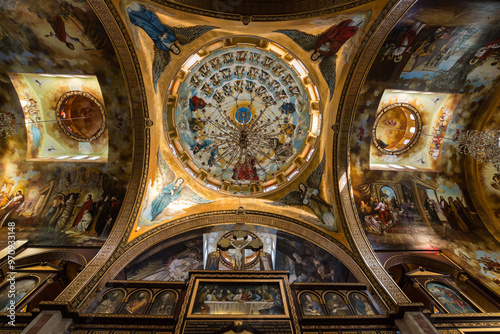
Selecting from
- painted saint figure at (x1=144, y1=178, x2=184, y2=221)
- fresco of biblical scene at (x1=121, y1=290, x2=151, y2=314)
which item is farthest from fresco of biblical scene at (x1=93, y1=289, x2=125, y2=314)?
painted saint figure at (x1=144, y1=178, x2=184, y2=221)

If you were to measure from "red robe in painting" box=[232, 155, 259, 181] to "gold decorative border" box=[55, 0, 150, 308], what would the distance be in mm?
4260

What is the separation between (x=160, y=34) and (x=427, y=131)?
467 inches

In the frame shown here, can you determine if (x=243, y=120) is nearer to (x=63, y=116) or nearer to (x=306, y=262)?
(x=306, y=262)

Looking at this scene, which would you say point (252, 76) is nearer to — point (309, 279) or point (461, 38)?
point (461, 38)

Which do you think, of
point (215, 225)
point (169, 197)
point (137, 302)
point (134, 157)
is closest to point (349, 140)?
point (215, 225)

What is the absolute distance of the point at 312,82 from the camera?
1017 cm

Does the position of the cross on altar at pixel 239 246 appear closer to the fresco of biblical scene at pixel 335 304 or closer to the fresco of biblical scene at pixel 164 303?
the fresco of biblical scene at pixel 164 303

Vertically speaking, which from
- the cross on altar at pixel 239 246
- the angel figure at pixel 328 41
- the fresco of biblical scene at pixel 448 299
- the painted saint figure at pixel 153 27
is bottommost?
the fresco of biblical scene at pixel 448 299

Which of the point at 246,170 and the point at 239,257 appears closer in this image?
the point at 239,257

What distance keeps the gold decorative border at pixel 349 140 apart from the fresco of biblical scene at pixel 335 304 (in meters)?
1.14

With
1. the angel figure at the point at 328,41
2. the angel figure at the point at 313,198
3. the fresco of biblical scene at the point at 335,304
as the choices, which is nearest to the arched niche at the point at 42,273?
the fresco of biblical scene at the point at 335,304

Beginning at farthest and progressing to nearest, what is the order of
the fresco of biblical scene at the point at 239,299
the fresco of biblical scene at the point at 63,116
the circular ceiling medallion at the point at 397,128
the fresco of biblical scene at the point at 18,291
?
the circular ceiling medallion at the point at 397,128, the fresco of biblical scene at the point at 63,116, the fresco of biblical scene at the point at 18,291, the fresco of biblical scene at the point at 239,299

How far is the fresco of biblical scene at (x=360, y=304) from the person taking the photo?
695 centimetres

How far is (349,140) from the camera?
10.1m
